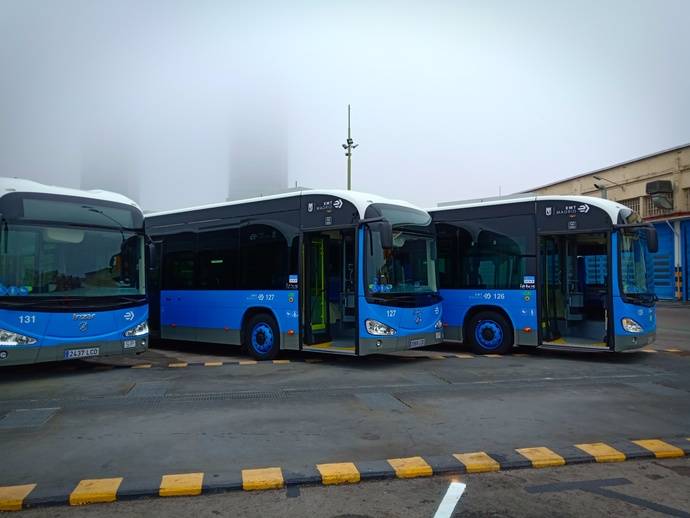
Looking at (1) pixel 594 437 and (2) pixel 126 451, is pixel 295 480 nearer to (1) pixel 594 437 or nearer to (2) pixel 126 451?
(2) pixel 126 451

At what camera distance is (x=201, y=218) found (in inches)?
516

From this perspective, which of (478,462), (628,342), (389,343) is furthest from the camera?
(628,342)

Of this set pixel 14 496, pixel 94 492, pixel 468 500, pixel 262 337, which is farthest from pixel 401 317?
pixel 14 496

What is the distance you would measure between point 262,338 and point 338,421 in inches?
206

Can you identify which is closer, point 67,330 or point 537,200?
point 67,330

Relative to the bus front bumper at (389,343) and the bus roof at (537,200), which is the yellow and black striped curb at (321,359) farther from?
the bus roof at (537,200)

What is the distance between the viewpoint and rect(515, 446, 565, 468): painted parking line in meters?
5.26

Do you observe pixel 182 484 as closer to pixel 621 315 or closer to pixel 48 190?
pixel 48 190

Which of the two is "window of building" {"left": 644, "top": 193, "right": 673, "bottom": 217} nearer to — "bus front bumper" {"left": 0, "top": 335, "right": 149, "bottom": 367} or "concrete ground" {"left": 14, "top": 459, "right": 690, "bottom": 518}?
"bus front bumper" {"left": 0, "top": 335, "right": 149, "bottom": 367}

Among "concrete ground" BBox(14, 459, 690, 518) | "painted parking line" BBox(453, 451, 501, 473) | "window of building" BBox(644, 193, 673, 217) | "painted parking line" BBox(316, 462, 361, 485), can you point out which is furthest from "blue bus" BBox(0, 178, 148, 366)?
"window of building" BBox(644, 193, 673, 217)

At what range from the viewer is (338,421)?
675 centimetres

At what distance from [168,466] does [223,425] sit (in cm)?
141

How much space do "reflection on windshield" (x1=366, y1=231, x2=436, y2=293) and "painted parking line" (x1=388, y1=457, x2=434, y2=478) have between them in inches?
201

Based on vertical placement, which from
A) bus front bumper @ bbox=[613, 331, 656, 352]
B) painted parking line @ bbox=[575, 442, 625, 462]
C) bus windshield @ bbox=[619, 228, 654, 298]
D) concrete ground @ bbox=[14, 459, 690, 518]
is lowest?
concrete ground @ bbox=[14, 459, 690, 518]
